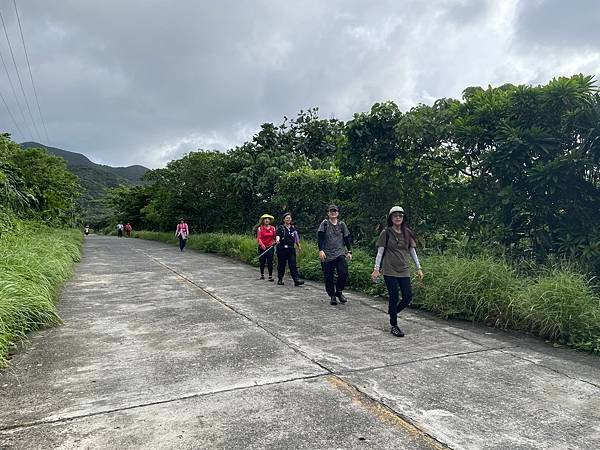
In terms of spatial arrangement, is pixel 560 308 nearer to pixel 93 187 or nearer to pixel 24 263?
pixel 24 263

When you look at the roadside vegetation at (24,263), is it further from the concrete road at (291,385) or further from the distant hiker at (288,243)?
the distant hiker at (288,243)

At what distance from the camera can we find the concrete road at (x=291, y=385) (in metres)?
3.00

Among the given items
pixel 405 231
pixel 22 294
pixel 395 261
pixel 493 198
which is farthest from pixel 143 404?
pixel 493 198

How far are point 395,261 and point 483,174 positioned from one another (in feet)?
12.3

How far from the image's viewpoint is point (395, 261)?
5.74m

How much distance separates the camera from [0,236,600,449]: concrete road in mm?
2998

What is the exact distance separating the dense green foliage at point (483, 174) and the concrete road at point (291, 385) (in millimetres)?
2552

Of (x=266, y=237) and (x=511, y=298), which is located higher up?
(x=266, y=237)

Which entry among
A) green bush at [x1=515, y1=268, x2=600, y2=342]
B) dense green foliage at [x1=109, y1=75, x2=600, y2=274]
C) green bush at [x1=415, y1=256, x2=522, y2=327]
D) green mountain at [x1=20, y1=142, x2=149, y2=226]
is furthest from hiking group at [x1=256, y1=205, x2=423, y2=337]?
green mountain at [x1=20, y1=142, x2=149, y2=226]

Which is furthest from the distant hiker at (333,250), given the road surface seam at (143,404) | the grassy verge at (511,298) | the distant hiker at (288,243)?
the road surface seam at (143,404)

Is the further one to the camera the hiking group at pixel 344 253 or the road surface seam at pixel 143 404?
the hiking group at pixel 344 253

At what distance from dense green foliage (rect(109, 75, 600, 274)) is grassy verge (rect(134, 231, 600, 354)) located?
105cm

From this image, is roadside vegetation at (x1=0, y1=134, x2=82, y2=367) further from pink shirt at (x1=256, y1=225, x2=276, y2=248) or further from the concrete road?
pink shirt at (x1=256, y1=225, x2=276, y2=248)

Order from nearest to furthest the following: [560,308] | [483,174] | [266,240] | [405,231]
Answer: [560,308]
[405,231]
[483,174]
[266,240]
